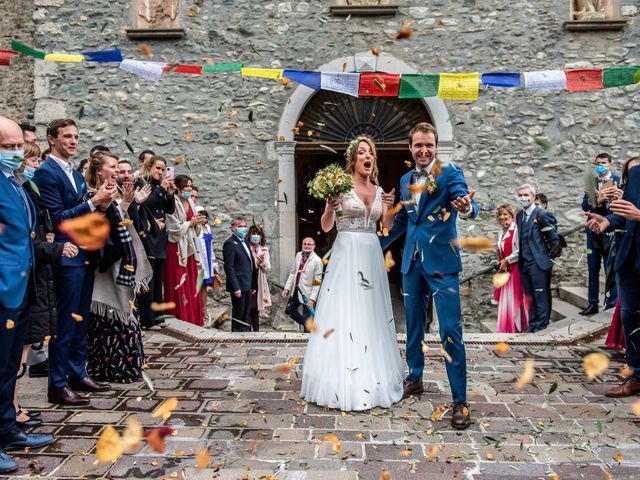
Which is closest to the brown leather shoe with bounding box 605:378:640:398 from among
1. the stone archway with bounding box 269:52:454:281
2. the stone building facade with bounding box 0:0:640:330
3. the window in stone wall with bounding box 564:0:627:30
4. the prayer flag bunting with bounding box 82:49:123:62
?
the stone building facade with bounding box 0:0:640:330

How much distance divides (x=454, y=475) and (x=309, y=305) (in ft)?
15.4

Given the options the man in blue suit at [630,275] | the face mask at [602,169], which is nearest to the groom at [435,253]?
the man in blue suit at [630,275]

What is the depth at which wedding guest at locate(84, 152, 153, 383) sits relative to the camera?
4.91 meters

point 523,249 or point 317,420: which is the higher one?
point 523,249

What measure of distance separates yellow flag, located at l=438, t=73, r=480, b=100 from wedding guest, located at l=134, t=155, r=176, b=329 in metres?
3.57

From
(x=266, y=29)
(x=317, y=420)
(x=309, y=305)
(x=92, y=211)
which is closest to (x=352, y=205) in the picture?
(x=317, y=420)

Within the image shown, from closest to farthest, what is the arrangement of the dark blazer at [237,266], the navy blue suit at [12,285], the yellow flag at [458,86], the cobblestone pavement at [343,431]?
the cobblestone pavement at [343,431]
the navy blue suit at [12,285]
the yellow flag at [458,86]
the dark blazer at [237,266]

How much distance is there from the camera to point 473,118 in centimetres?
1016

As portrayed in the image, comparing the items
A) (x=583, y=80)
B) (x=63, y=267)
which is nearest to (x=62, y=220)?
(x=63, y=267)

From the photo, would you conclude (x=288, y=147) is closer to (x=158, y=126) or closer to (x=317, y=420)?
(x=158, y=126)

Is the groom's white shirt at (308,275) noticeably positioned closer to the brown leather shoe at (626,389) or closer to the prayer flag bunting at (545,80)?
the prayer flag bunting at (545,80)

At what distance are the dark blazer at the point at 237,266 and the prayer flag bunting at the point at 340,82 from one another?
8.24 ft

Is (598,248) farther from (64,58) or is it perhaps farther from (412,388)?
(64,58)

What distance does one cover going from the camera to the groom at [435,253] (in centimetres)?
420
